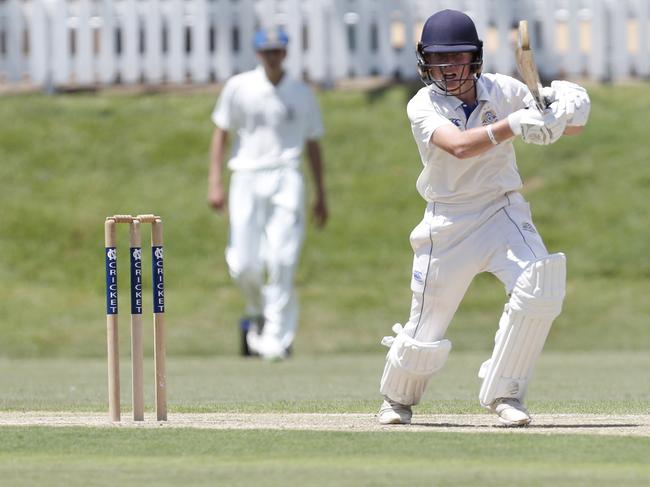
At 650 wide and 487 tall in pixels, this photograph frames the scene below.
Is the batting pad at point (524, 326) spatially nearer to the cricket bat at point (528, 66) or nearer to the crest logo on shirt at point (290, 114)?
the cricket bat at point (528, 66)

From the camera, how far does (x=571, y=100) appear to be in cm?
647

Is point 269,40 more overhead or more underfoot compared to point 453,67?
more underfoot

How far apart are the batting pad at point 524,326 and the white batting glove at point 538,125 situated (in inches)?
20.4

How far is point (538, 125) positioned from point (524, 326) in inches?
33.8

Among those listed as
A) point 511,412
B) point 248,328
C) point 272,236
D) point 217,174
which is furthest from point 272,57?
point 511,412

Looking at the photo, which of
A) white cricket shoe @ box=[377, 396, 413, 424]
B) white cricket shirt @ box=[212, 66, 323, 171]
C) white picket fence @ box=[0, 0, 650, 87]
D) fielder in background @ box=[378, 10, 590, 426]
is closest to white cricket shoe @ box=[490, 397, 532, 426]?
fielder in background @ box=[378, 10, 590, 426]

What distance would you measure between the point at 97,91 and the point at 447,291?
45.8 feet

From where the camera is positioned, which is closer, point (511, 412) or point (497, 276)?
point (511, 412)

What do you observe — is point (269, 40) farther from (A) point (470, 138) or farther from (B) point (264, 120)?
(A) point (470, 138)

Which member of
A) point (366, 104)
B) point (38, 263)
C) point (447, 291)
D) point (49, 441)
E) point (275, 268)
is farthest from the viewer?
point (366, 104)

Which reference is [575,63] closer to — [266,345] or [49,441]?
[266,345]

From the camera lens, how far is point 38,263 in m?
16.5

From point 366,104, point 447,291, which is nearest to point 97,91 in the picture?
point 366,104

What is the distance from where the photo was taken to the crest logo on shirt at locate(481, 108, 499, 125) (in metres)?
6.97
